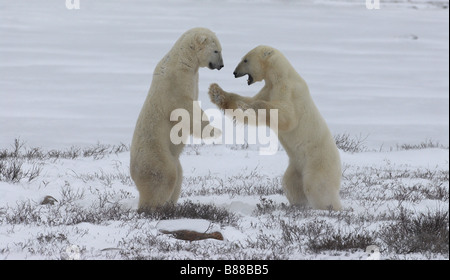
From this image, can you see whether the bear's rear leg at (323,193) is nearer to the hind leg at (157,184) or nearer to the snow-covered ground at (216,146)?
the snow-covered ground at (216,146)

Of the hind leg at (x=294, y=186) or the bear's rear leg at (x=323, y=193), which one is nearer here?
the bear's rear leg at (x=323, y=193)

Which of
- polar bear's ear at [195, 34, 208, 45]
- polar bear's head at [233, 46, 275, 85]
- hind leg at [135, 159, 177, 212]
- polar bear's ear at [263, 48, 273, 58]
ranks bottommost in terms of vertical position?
hind leg at [135, 159, 177, 212]

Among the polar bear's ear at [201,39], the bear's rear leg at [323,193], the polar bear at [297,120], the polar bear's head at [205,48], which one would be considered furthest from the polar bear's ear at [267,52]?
the bear's rear leg at [323,193]

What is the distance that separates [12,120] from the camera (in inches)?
500

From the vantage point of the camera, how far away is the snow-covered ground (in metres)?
4.62

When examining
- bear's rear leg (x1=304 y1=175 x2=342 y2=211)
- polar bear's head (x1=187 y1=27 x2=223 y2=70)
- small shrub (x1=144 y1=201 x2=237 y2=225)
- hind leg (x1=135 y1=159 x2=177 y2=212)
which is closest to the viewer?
small shrub (x1=144 y1=201 x2=237 y2=225)

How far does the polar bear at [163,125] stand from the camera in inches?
218

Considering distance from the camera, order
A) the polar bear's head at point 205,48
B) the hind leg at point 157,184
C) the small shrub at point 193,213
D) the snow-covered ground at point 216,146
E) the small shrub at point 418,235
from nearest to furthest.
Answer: the small shrub at point 418,235, the snow-covered ground at point 216,146, the small shrub at point 193,213, the hind leg at point 157,184, the polar bear's head at point 205,48

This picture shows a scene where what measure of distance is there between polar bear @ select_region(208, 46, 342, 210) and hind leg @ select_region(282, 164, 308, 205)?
113 mm

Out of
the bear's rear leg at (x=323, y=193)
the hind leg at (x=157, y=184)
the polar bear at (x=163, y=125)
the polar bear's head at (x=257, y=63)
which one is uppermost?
the polar bear's head at (x=257, y=63)

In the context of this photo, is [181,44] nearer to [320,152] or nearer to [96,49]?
[320,152]

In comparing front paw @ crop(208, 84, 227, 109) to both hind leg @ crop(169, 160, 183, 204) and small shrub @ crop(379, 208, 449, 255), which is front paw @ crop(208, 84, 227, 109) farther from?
small shrub @ crop(379, 208, 449, 255)

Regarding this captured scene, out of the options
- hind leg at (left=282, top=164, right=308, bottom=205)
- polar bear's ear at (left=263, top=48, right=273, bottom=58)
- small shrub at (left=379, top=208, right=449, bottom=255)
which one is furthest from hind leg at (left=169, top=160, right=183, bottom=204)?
small shrub at (left=379, top=208, right=449, bottom=255)

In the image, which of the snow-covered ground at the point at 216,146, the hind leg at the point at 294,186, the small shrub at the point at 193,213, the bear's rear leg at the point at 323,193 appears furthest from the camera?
the hind leg at the point at 294,186
